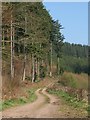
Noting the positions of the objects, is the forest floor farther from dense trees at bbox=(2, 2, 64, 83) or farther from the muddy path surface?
dense trees at bbox=(2, 2, 64, 83)

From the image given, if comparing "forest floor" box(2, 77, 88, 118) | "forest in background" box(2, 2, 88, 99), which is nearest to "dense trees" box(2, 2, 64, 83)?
"forest in background" box(2, 2, 88, 99)

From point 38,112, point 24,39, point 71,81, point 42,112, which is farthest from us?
point 24,39

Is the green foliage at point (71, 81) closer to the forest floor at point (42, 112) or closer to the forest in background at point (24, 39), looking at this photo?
the forest in background at point (24, 39)

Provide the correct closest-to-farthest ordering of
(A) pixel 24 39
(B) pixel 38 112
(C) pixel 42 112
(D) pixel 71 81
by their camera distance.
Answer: (B) pixel 38 112 < (C) pixel 42 112 < (D) pixel 71 81 < (A) pixel 24 39

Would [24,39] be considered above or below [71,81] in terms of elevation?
above

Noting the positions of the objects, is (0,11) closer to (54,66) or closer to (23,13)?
(23,13)

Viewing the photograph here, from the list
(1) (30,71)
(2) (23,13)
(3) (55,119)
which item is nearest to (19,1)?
(2) (23,13)

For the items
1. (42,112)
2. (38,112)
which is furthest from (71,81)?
(38,112)

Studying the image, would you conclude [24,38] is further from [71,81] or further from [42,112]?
[42,112]

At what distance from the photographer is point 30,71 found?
82.2 meters

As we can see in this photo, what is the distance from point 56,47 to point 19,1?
5292cm

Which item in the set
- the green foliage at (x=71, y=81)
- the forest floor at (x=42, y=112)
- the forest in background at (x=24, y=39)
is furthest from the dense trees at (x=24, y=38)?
the forest floor at (x=42, y=112)

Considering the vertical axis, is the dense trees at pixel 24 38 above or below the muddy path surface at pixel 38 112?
above

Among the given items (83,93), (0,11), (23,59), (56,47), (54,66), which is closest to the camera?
(83,93)
